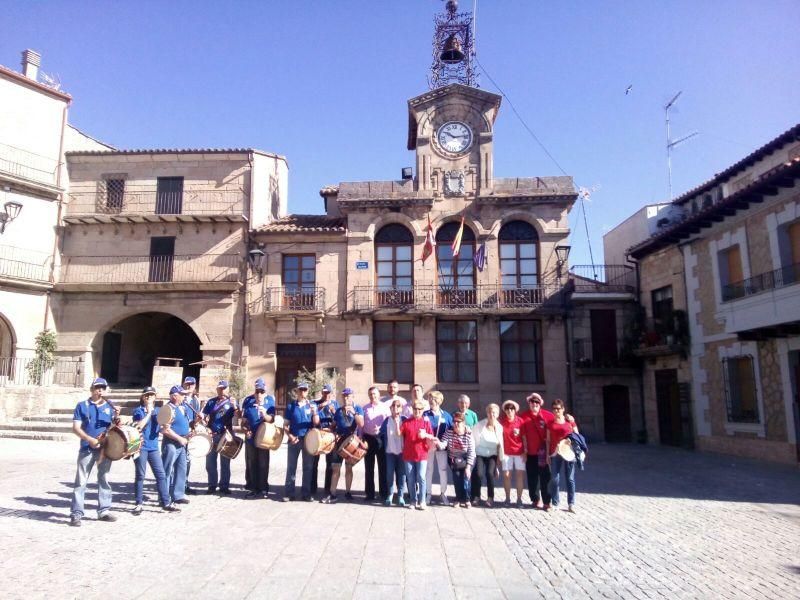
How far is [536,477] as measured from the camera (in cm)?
877

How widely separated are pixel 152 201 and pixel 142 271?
2.86 metres

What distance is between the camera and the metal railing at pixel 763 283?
527 inches

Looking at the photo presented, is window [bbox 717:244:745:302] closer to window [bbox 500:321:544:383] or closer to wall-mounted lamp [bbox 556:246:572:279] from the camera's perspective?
wall-mounted lamp [bbox 556:246:572:279]

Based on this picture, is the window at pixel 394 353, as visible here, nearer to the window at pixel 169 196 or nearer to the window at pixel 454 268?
the window at pixel 454 268

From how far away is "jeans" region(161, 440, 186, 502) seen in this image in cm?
825

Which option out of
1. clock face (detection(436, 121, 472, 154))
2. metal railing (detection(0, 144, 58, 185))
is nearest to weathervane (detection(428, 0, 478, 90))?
clock face (detection(436, 121, 472, 154))

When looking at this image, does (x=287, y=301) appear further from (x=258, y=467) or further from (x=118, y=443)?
(x=118, y=443)

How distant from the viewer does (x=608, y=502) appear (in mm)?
9133

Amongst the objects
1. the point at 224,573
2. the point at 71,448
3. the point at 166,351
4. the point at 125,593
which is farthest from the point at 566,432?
the point at 166,351

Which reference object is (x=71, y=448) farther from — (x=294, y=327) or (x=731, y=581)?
(x=731, y=581)

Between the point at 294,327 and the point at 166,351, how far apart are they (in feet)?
27.1

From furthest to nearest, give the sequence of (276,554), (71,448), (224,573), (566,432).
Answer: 1. (71,448)
2. (566,432)
3. (276,554)
4. (224,573)

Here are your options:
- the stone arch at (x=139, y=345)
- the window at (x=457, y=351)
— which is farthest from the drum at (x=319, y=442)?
the stone arch at (x=139, y=345)

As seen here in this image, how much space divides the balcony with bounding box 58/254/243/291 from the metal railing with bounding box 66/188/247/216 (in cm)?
186
